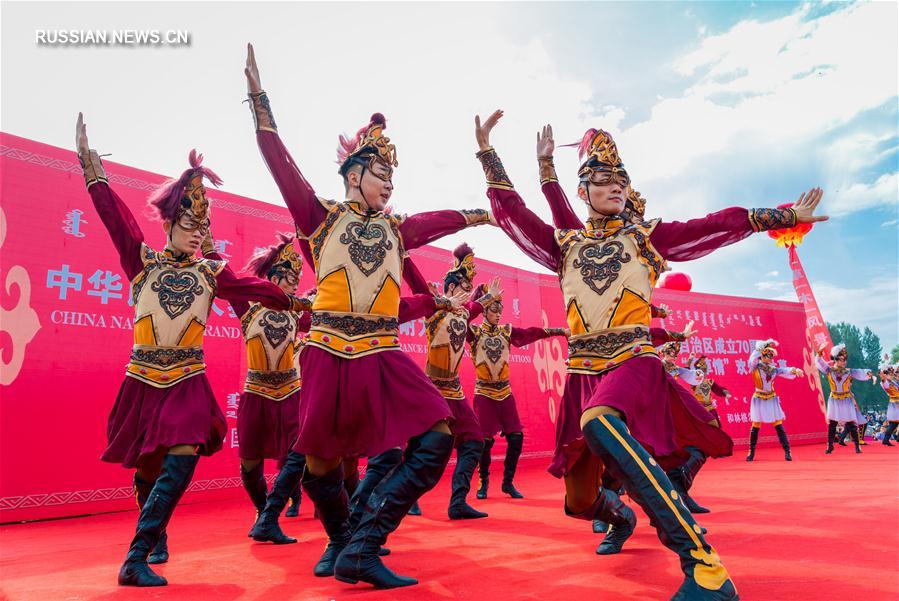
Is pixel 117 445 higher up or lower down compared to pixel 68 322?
lower down

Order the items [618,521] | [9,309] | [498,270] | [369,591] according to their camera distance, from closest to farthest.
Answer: [369,591]
[618,521]
[9,309]
[498,270]

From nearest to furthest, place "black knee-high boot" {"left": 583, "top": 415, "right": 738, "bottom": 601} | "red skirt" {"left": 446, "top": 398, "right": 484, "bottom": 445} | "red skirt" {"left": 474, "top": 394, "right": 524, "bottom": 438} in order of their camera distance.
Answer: "black knee-high boot" {"left": 583, "top": 415, "right": 738, "bottom": 601} < "red skirt" {"left": 446, "top": 398, "right": 484, "bottom": 445} < "red skirt" {"left": 474, "top": 394, "right": 524, "bottom": 438}

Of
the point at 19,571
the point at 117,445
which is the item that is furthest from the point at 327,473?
the point at 19,571

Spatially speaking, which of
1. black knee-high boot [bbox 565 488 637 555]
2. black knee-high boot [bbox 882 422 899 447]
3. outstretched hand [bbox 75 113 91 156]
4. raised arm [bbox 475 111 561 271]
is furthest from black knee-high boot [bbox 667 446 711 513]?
black knee-high boot [bbox 882 422 899 447]

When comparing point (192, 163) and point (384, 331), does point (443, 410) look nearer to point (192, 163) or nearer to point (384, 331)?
point (384, 331)

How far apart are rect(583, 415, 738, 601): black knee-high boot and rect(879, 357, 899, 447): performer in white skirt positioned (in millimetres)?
14524

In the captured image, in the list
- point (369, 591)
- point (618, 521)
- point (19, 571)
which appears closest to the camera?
point (369, 591)

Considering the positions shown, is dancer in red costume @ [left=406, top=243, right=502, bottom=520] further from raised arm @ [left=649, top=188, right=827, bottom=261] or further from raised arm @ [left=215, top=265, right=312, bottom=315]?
raised arm @ [left=649, top=188, right=827, bottom=261]

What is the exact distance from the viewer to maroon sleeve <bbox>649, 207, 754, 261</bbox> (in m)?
3.13

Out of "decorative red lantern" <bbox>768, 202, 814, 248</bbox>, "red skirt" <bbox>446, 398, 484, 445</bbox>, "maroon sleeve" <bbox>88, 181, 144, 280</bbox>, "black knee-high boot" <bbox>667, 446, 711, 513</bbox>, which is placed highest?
"decorative red lantern" <bbox>768, 202, 814, 248</bbox>

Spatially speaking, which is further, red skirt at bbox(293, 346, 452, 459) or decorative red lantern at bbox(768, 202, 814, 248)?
decorative red lantern at bbox(768, 202, 814, 248)

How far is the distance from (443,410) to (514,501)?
13.4ft

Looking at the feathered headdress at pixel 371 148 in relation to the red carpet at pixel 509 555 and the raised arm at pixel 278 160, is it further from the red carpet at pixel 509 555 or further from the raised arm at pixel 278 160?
the red carpet at pixel 509 555

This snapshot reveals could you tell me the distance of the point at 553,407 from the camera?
37.7ft
